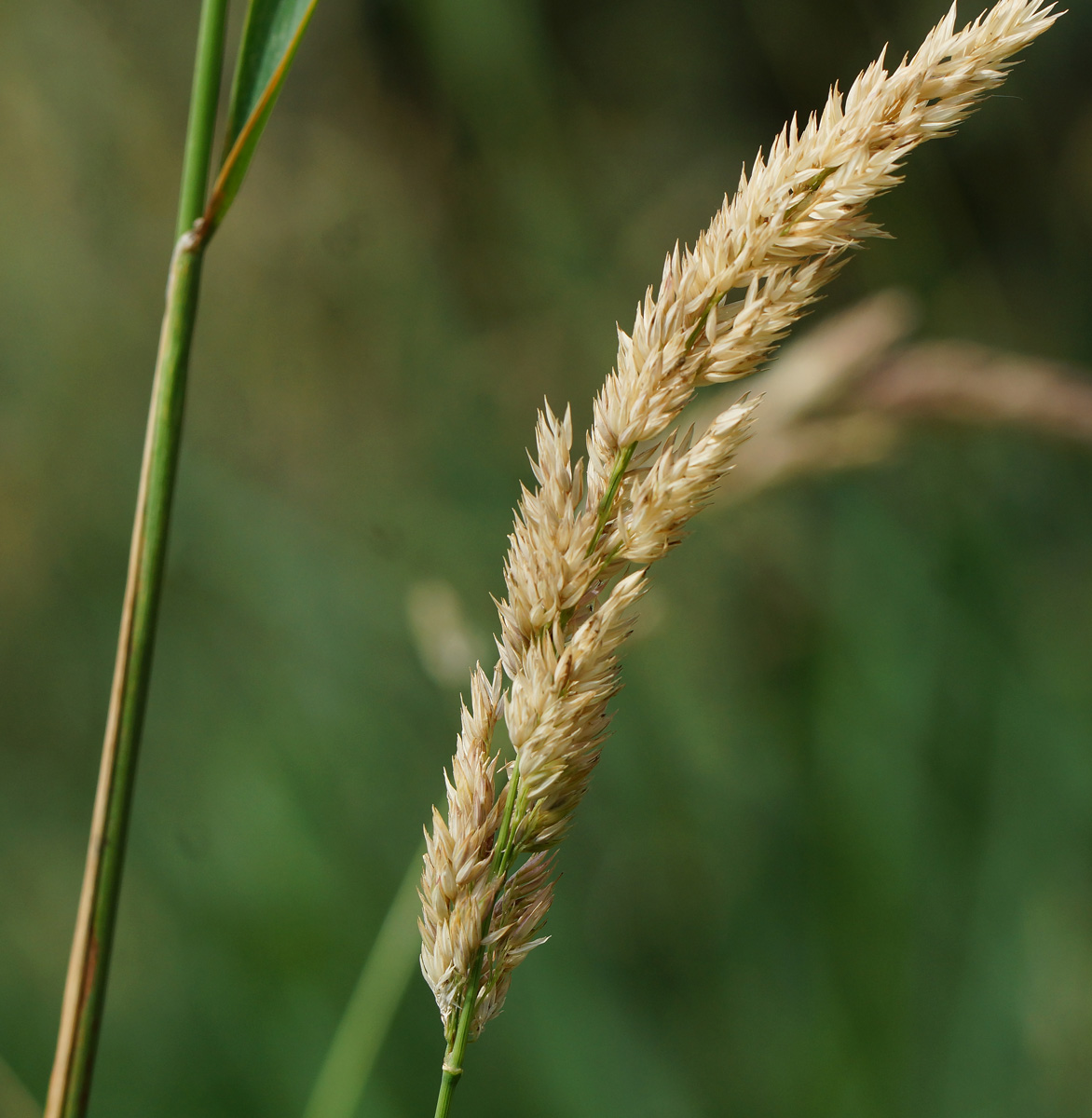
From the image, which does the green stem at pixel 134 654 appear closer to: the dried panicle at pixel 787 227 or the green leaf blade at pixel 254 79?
the green leaf blade at pixel 254 79

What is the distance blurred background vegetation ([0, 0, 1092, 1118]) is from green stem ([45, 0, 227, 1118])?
488mm

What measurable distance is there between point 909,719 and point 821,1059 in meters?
0.50

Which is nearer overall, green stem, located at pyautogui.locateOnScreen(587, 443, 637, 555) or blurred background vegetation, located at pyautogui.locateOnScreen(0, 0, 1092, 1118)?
green stem, located at pyautogui.locateOnScreen(587, 443, 637, 555)

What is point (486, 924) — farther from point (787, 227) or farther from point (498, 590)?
point (498, 590)

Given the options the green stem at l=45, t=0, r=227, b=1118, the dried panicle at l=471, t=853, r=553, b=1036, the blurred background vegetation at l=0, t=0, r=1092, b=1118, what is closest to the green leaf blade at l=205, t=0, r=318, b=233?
the green stem at l=45, t=0, r=227, b=1118

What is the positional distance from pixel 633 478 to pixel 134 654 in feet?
0.67

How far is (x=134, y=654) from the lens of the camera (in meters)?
0.36

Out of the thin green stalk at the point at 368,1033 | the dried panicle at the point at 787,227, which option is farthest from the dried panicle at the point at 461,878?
the thin green stalk at the point at 368,1033

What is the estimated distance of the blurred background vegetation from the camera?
136cm

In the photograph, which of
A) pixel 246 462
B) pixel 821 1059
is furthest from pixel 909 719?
pixel 246 462

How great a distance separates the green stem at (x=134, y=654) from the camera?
0.35 metres

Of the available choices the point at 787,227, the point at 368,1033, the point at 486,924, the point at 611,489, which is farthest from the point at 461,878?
the point at 368,1033

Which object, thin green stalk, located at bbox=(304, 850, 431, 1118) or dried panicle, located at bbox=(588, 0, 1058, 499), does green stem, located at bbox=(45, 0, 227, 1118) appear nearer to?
dried panicle, located at bbox=(588, 0, 1058, 499)

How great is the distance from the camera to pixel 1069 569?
2191 mm
